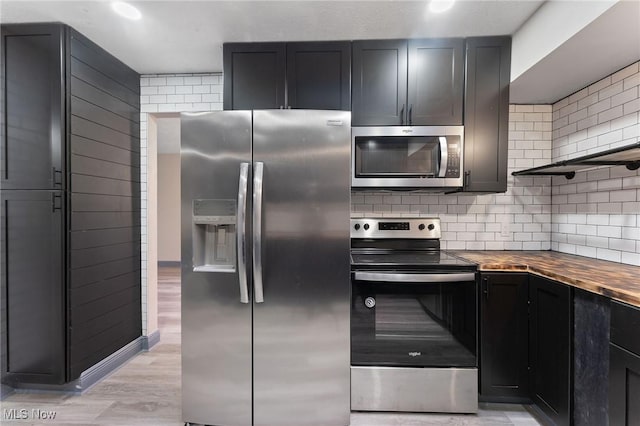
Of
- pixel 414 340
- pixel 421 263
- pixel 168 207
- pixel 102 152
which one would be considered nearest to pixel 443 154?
pixel 421 263

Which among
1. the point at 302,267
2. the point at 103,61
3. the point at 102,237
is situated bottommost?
the point at 302,267

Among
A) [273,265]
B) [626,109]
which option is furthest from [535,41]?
[273,265]

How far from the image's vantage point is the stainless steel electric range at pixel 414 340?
5.74 feet

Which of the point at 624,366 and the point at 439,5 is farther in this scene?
A: the point at 439,5

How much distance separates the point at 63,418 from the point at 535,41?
3.66 meters

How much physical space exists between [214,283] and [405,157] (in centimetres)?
145

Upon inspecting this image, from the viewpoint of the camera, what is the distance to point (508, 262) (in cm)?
181

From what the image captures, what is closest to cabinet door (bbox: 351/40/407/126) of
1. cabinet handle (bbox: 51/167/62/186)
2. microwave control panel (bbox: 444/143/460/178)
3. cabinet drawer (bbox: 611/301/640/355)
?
microwave control panel (bbox: 444/143/460/178)

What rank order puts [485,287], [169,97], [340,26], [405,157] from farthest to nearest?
1. [169,97]
2. [405,157]
3. [340,26]
4. [485,287]

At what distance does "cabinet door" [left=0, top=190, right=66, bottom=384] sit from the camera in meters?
1.88

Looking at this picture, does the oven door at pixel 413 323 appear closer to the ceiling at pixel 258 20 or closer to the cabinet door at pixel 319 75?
the cabinet door at pixel 319 75

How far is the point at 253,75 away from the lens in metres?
2.05

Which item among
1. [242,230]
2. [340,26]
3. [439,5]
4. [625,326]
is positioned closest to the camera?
[625,326]

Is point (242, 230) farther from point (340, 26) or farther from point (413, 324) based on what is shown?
point (340, 26)
